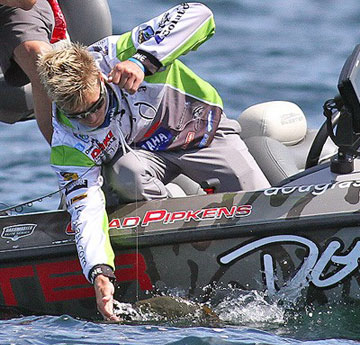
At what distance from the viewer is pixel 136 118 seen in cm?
402

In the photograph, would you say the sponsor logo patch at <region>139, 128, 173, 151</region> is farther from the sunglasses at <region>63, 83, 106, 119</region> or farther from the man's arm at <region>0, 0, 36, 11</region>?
the man's arm at <region>0, 0, 36, 11</region>

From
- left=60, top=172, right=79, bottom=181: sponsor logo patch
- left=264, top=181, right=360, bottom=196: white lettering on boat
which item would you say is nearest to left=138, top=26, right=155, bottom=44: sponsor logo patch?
left=60, top=172, right=79, bottom=181: sponsor logo patch

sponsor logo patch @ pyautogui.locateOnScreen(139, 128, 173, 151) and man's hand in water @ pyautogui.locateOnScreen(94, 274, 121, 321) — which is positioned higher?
sponsor logo patch @ pyautogui.locateOnScreen(139, 128, 173, 151)

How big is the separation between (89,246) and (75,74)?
2.16 ft

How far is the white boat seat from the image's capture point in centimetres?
453

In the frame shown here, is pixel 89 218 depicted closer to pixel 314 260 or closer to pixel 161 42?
pixel 161 42

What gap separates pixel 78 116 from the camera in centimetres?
375

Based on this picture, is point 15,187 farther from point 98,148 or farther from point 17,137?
point 98,148

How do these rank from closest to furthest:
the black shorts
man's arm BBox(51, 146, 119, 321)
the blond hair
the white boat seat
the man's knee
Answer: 1. the blond hair
2. man's arm BBox(51, 146, 119, 321)
3. the man's knee
4. the black shorts
5. the white boat seat

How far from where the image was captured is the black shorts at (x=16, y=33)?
172 inches

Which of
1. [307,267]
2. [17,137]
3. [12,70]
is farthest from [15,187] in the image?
[307,267]

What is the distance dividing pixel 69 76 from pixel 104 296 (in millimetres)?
812

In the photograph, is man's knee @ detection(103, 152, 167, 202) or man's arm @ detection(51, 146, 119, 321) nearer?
man's arm @ detection(51, 146, 119, 321)

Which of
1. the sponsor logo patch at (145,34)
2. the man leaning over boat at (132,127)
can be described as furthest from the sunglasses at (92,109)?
the sponsor logo patch at (145,34)
